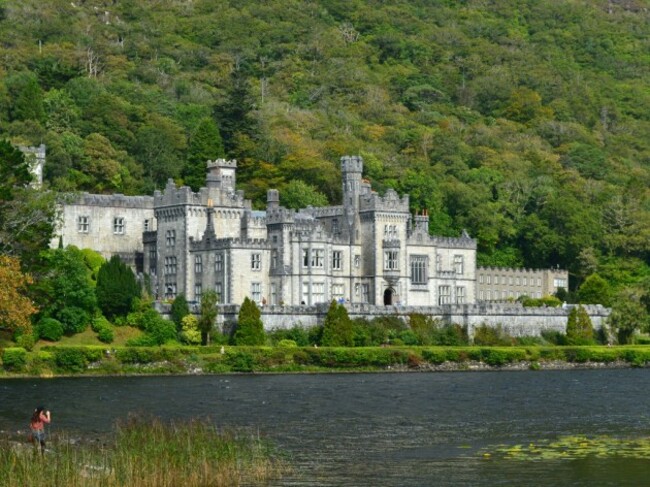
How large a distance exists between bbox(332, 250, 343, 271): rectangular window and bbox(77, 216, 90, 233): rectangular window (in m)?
16.8

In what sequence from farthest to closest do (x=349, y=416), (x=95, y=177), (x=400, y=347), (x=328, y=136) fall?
1. (x=328, y=136)
2. (x=95, y=177)
3. (x=400, y=347)
4. (x=349, y=416)

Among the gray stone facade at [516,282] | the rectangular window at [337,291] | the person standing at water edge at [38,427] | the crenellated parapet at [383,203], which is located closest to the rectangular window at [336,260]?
the rectangular window at [337,291]

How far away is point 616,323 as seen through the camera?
116 metres

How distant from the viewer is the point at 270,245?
110625mm

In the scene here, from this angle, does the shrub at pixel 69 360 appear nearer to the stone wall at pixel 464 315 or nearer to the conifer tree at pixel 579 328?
the stone wall at pixel 464 315

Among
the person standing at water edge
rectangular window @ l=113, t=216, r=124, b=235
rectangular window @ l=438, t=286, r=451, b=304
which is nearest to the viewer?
the person standing at water edge

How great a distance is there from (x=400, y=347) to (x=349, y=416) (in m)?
33.0

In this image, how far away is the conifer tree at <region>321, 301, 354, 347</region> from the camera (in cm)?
10200

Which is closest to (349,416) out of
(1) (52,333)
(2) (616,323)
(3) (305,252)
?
(1) (52,333)

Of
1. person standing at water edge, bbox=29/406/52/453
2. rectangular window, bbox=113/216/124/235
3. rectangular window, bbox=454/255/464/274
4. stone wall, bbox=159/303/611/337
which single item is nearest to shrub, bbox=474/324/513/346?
stone wall, bbox=159/303/611/337

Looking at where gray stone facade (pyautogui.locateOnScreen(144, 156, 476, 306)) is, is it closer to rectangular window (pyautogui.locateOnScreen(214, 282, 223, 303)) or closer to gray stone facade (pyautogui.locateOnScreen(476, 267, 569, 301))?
rectangular window (pyautogui.locateOnScreen(214, 282, 223, 303))

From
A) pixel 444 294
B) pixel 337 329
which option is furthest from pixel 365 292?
pixel 337 329

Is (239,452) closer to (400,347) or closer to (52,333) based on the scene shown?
(52,333)

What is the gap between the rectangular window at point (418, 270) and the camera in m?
117
